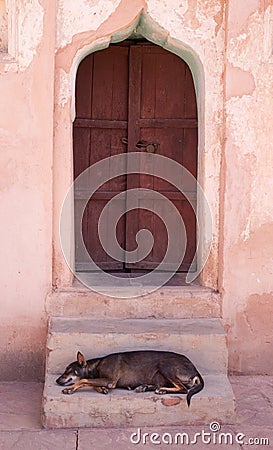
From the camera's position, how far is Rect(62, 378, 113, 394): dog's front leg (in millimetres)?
4199

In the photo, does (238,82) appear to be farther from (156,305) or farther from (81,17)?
(156,305)

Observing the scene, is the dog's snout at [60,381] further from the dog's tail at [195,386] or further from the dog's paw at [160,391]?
the dog's tail at [195,386]

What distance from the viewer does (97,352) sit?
4.67 m

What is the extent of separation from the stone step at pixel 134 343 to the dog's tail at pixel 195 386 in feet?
1.10

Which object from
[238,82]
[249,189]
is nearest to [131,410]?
[249,189]

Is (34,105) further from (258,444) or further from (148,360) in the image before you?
(258,444)

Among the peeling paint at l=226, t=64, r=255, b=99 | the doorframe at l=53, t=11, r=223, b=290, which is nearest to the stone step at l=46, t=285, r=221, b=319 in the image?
the doorframe at l=53, t=11, r=223, b=290

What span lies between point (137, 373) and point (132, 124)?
301 centimetres

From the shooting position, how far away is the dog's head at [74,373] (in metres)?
4.30

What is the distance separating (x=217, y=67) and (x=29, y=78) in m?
1.51

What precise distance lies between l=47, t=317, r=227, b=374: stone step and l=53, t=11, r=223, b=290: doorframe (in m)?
0.56

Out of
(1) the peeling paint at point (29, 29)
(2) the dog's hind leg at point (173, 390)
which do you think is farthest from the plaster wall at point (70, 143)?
(2) the dog's hind leg at point (173, 390)

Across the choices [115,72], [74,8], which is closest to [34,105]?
[74,8]

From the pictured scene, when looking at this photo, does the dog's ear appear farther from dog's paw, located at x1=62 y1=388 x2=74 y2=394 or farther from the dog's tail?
the dog's tail
